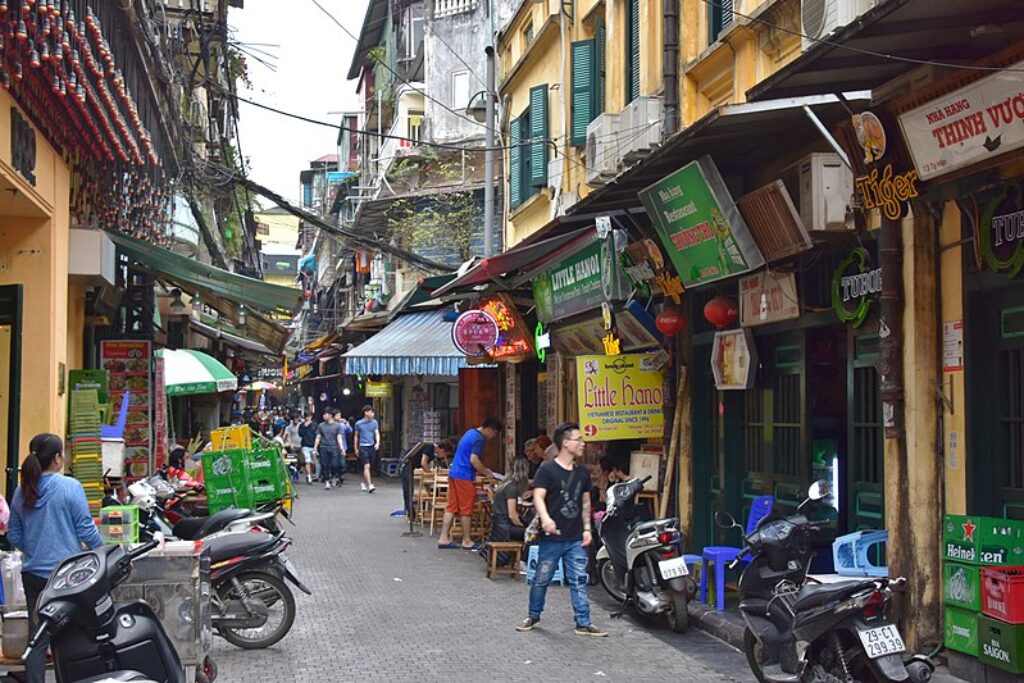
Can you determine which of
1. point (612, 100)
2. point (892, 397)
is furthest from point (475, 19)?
point (892, 397)

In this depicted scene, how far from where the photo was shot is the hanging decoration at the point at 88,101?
836cm

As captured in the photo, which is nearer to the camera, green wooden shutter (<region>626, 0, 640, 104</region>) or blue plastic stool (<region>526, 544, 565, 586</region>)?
blue plastic stool (<region>526, 544, 565, 586</region>)

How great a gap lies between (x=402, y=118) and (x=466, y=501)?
2480 cm

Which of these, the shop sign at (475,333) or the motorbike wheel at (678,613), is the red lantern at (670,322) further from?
the shop sign at (475,333)

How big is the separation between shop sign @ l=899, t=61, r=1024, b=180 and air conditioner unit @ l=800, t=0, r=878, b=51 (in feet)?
4.92

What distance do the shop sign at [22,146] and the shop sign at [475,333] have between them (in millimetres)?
9934

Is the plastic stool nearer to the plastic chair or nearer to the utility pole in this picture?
the plastic chair

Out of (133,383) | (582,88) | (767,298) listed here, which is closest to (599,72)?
(582,88)

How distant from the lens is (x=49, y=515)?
762cm

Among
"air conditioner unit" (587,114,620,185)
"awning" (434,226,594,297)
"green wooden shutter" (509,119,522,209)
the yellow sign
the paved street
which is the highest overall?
"green wooden shutter" (509,119,522,209)

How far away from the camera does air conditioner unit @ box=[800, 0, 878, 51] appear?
9391 millimetres

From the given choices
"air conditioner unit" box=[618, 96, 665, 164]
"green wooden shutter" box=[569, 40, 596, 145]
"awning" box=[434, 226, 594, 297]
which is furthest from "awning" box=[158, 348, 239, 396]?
"air conditioner unit" box=[618, 96, 665, 164]

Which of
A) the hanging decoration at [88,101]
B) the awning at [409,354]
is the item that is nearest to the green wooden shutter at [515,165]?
the awning at [409,354]

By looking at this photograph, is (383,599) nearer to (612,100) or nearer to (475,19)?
(612,100)
